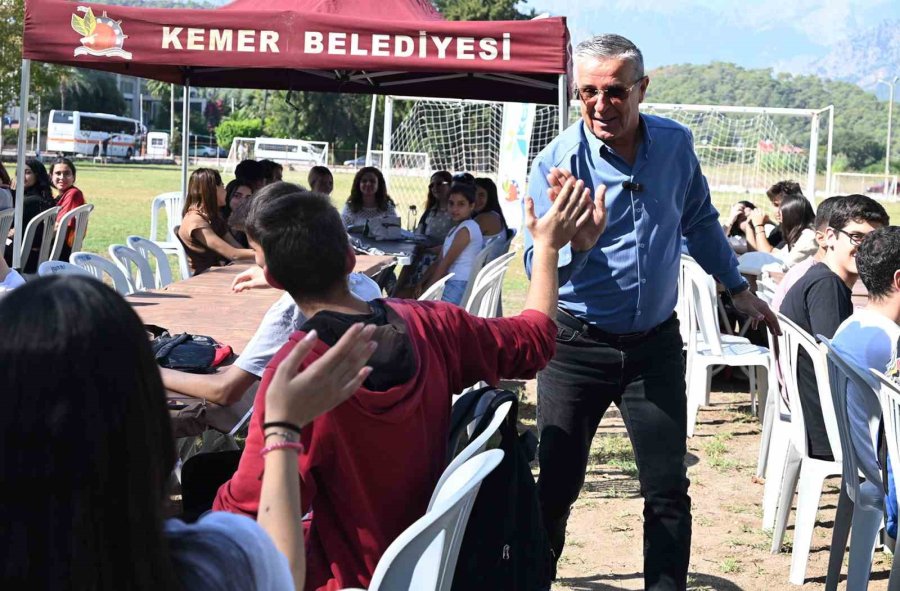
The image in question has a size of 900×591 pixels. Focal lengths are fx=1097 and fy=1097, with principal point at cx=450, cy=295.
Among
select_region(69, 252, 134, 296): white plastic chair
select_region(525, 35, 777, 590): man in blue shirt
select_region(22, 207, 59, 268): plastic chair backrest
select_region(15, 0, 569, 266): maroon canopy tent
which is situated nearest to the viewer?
select_region(525, 35, 777, 590): man in blue shirt

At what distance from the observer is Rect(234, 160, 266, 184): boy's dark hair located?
358 inches

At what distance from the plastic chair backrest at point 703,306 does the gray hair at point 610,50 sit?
3.44m

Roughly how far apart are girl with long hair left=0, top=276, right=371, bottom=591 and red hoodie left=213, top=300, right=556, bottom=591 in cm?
82

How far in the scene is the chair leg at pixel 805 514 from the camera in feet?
13.9

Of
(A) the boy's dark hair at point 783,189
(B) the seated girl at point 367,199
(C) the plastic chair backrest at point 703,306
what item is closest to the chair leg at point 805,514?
(C) the plastic chair backrest at point 703,306

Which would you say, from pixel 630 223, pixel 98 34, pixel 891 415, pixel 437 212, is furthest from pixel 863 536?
pixel 437 212

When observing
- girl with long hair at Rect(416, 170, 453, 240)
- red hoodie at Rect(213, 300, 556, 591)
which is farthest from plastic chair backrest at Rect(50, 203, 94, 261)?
red hoodie at Rect(213, 300, 556, 591)

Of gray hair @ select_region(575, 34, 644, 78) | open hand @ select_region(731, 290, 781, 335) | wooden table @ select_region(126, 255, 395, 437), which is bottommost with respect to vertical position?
wooden table @ select_region(126, 255, 395, 437)

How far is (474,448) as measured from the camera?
215 cm

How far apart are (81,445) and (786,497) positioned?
414 centimetres

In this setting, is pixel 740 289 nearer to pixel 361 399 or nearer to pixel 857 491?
pixel 857 491

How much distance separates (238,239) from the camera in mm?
8336

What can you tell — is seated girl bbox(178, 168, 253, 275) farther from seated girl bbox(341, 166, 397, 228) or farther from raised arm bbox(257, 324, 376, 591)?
raised arm bbox(257, 324, 376, 591)

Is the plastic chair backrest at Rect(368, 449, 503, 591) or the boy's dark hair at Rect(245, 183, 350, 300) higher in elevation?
the boy's dark hair at Rect(245, 183, 350, 300)
